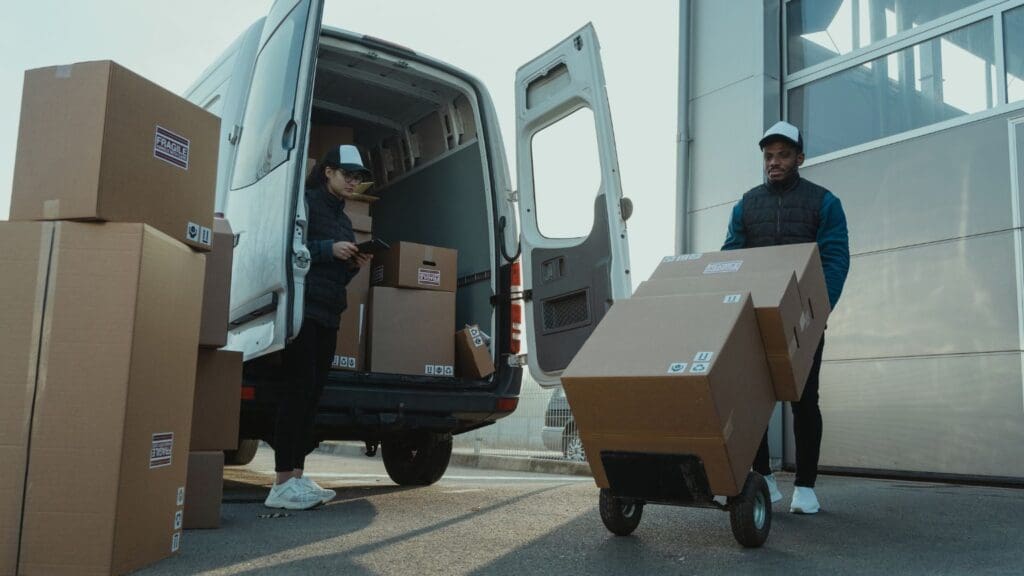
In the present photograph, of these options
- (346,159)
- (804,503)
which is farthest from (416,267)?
(804,503)

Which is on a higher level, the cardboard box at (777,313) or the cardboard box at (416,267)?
the cardboard box at (416,267)

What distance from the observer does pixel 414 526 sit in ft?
11.4

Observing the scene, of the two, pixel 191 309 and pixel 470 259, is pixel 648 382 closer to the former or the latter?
pixel 191 309

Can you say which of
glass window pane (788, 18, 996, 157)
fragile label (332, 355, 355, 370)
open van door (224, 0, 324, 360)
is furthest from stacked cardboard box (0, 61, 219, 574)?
glass window pane (788, 18, 996, 157)

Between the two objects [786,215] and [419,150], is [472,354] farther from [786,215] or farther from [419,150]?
[786,215]

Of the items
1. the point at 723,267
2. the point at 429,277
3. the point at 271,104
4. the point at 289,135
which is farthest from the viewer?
the point at 429,277

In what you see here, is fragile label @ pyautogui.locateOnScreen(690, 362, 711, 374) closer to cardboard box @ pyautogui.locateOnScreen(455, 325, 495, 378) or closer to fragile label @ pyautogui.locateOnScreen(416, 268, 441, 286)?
cardboard box @ pyautogui.locateOnScreen(455, 325, 495, 378)

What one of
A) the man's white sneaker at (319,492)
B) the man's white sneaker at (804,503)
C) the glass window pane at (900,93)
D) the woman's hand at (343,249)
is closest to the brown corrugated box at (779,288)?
the man's white sneaker at (804,503)

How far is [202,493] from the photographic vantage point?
11.0ft

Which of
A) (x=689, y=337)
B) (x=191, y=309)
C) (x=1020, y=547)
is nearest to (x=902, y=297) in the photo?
(x=1020, y=547)

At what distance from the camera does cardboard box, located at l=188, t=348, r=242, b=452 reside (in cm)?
355

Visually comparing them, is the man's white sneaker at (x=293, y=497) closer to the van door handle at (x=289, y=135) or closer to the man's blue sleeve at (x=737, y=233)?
the van door handle at (x=289, y=135)

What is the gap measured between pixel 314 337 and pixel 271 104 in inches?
44.5

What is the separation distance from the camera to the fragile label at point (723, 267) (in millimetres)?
3215
